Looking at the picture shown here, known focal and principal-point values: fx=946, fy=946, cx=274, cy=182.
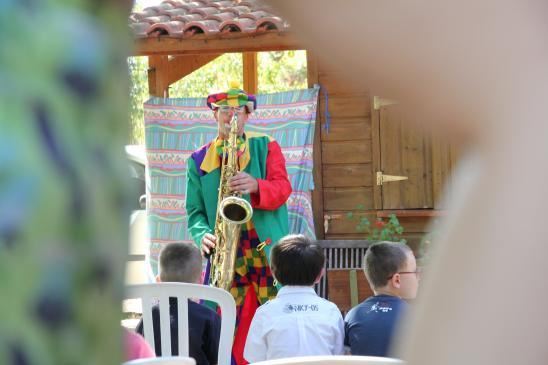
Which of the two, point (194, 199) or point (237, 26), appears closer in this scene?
point (194, 199)

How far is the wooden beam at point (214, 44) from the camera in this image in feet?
21.4

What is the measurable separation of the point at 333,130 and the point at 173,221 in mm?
1425

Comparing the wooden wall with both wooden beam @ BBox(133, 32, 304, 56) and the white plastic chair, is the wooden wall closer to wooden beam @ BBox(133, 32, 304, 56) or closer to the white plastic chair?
wooden beam @ BBox(133, 32, 304, 56)

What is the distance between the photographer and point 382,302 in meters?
3.40

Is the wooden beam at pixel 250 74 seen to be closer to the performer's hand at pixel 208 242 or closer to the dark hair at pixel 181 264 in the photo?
the performer's hand at pixel 208 242

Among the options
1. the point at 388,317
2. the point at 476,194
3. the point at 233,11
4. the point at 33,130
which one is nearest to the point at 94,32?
the point at 33,130

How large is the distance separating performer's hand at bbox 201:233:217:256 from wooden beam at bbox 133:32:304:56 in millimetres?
1788

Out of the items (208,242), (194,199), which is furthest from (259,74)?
(208,242)

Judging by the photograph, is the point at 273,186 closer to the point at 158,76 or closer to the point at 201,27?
the point at 201,27

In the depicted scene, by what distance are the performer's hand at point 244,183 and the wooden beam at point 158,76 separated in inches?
105

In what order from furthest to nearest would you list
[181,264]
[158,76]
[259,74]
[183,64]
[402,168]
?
[259,74] < [183,64] < [158,76] < [402,168] < [181,264]

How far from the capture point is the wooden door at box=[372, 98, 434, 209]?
7145 mm

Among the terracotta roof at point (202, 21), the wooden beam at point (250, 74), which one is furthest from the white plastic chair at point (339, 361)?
the wooden beam at point (250, 74)

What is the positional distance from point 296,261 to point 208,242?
1.47 metres
